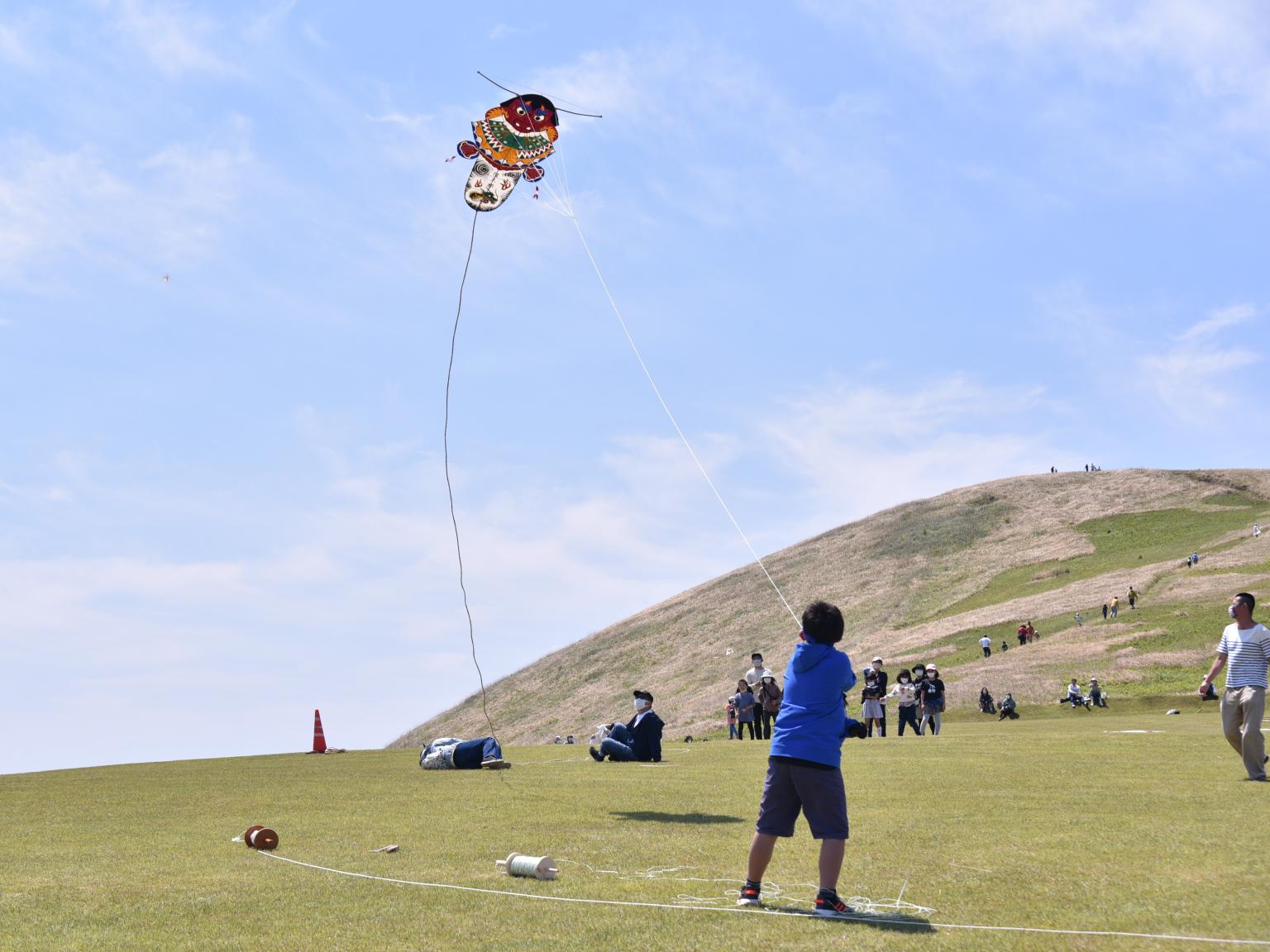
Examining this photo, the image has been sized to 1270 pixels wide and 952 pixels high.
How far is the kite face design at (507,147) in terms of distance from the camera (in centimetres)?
1864

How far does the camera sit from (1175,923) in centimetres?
664

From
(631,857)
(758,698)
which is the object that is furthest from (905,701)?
(631,857)

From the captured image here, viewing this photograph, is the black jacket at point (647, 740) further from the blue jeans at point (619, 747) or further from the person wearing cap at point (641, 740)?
the blue jeans at point (619, 747)

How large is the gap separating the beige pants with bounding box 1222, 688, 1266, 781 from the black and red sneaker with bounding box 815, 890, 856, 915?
32.0 ft

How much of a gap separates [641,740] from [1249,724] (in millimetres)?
11013

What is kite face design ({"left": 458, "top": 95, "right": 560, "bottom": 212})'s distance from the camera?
18.6 m

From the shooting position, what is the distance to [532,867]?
8.83 metres

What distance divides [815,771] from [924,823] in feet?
14.3

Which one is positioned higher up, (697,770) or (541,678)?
(541,678)

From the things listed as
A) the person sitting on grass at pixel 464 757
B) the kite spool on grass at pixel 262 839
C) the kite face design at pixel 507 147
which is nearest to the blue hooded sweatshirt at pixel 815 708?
the kite spool on grass at pixel 262 839

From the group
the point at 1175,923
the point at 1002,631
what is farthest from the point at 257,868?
the point at 1002,631

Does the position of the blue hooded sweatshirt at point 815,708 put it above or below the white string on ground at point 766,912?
above

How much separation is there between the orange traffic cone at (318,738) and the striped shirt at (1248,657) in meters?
22.2

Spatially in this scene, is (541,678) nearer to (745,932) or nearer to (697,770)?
(697,770)
